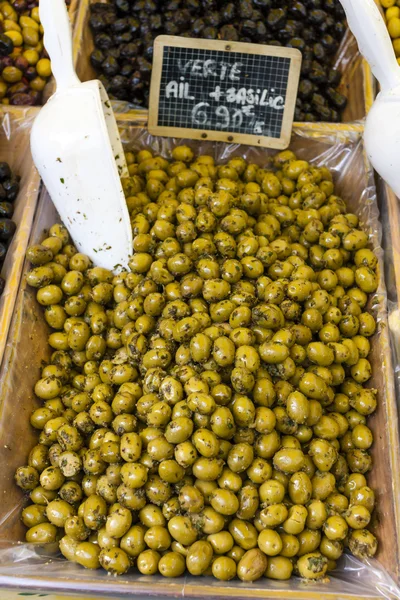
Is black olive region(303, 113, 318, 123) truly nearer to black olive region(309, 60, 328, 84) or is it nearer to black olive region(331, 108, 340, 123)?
black olive region(331, 108, 340, 123)

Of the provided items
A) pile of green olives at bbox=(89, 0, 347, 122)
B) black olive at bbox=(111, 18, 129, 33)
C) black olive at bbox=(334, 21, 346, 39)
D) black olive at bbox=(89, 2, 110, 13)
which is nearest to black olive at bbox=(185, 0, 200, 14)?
pile of green olives at bbox=(89, 0, 347, 122)

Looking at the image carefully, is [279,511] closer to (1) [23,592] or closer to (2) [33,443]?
(1) [23,592]

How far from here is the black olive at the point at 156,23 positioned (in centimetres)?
302

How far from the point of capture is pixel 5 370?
204 cm

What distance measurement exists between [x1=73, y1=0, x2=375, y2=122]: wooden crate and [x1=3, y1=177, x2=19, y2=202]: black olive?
719mm

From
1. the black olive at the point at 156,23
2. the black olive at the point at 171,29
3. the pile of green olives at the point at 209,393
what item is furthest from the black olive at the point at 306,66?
the pile of green olives at the point at 209,393

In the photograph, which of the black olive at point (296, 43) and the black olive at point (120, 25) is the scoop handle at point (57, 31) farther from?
the black olive at point (296, 43)

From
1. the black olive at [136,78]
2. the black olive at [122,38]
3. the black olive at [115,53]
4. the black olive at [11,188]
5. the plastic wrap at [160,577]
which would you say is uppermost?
the black olive at [122,38]

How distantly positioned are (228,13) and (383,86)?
123cm

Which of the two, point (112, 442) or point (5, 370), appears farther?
point (5, 370)

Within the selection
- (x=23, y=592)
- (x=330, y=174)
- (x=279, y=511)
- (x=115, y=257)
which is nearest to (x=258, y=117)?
(x=330, y=174)

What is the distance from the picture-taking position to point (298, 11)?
3092mm

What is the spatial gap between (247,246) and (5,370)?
1.06m

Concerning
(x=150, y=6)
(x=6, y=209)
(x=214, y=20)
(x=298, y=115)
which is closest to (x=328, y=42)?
(x=298, y=115)
